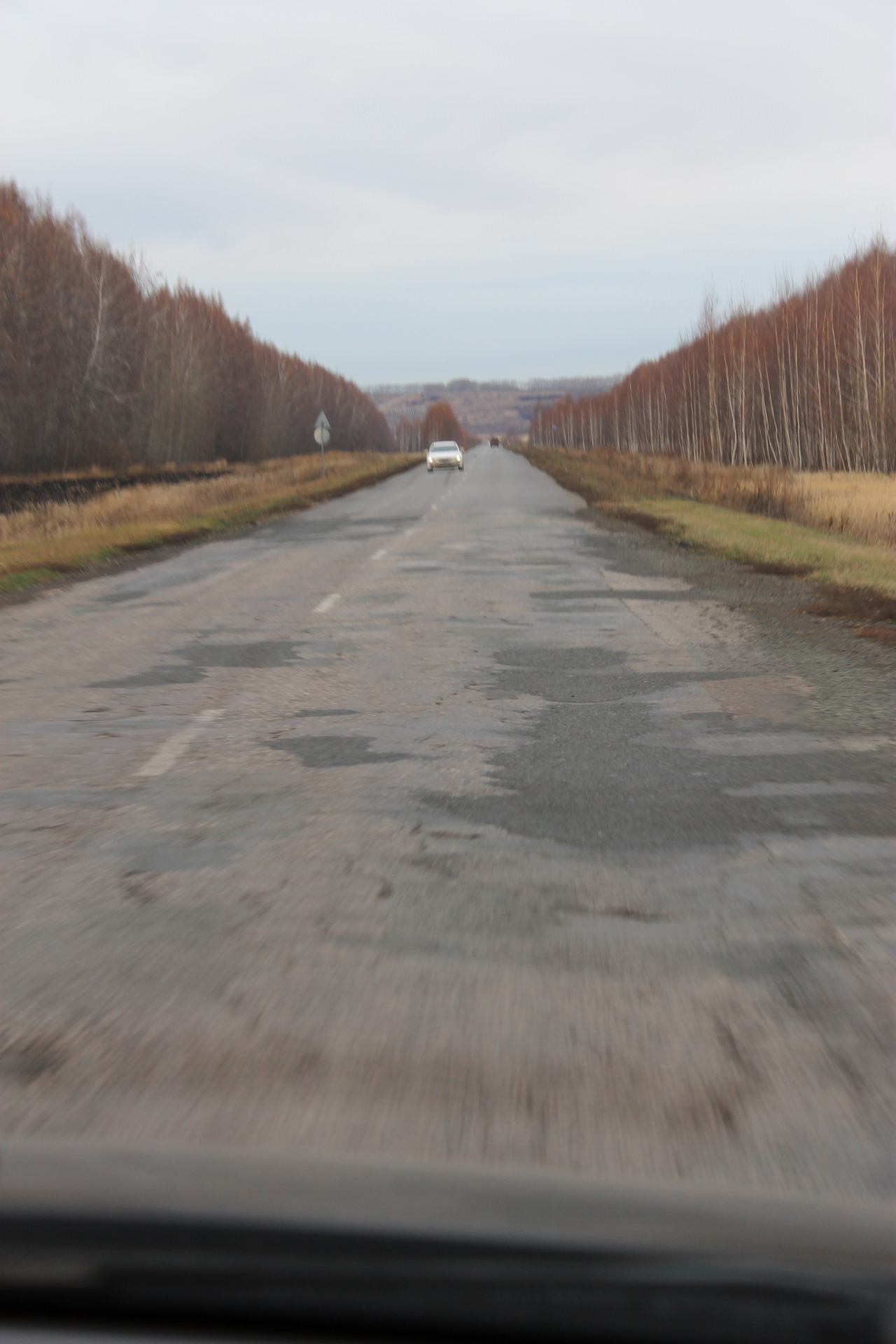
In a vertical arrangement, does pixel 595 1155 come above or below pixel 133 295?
below

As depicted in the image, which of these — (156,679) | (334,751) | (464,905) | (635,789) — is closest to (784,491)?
(156,679)

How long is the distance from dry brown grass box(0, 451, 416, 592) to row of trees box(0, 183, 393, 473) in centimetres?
1703

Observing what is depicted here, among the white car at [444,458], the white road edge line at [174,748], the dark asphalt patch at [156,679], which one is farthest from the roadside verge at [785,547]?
the white car at [444,458]

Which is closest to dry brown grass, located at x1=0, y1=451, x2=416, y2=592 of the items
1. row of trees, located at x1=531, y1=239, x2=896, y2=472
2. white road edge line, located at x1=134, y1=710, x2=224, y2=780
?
white road edge line, located at x1=134, y1=710, x2=224, y2=780

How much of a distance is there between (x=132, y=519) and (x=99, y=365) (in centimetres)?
4062

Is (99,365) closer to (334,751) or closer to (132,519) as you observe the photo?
(132,519)

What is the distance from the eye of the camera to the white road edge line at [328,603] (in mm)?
12773

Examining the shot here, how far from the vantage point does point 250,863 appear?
468 cm

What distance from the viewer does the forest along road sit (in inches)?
109

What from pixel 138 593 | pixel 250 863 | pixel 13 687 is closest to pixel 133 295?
pixel 138 593

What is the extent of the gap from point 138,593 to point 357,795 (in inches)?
393

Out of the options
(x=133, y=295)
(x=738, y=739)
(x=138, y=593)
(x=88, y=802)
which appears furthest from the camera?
(x=133, y=295)

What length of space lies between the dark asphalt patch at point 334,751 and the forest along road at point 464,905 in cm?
6

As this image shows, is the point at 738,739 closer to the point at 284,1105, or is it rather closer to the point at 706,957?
the point at 706,957
